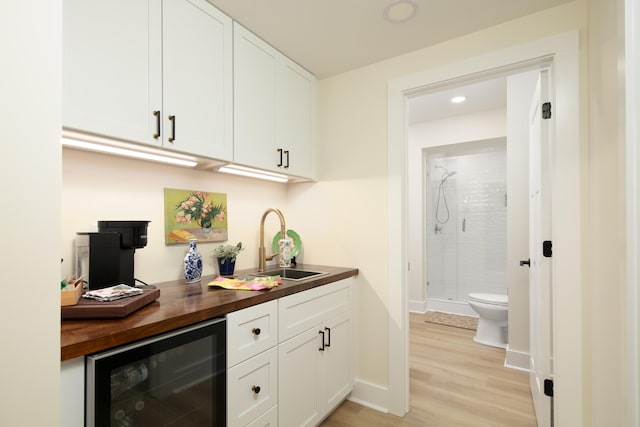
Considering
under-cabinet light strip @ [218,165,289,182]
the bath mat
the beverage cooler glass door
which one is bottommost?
the bath mat

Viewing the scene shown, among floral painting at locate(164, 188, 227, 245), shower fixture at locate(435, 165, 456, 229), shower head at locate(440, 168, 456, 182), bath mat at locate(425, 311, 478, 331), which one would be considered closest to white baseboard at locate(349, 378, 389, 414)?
floral painting at locate(164, 188, 227, 245)

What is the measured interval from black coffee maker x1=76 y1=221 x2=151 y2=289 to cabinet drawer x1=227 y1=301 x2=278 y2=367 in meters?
0.53

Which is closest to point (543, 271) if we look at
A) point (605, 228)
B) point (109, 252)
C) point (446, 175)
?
point (605, 228)

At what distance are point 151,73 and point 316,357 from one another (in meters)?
1.73

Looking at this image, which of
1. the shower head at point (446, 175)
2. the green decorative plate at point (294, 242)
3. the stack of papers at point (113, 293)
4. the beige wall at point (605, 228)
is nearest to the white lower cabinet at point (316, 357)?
the green decorative plate at point (294, 242)

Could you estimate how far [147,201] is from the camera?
1.68 m

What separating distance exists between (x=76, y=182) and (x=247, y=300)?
96 cm

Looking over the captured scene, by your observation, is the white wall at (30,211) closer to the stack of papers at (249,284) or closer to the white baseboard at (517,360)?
the stack of papers at (249,284)

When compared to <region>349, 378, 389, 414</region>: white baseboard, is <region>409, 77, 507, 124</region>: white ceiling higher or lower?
higher

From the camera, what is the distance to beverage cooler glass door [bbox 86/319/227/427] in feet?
2.95

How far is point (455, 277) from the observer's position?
4.48m

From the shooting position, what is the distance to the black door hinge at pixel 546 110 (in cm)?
169

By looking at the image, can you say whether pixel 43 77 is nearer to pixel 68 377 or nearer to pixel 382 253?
pixel 68 377

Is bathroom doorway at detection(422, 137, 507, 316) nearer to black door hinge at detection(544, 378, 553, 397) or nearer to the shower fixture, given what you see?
the shower fixture
